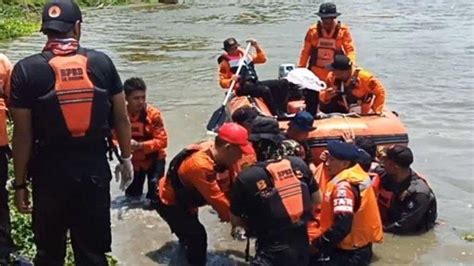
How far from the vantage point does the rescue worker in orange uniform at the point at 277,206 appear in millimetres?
5090

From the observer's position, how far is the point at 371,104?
879 cm

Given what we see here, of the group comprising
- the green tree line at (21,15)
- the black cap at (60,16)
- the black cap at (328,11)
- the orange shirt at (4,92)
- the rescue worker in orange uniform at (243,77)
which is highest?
the black cap at (60,16)

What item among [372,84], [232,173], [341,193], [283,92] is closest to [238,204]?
[232,173]

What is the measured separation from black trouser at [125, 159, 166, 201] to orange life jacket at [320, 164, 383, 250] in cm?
230

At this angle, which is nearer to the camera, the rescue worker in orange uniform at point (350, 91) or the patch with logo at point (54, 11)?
the patch with logo at point (54, 11)

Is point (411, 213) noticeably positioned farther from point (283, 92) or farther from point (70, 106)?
point (70, 106)

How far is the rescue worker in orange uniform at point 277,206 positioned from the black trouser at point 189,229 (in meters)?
0.99

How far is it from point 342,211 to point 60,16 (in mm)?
2488

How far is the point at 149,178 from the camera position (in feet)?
26.5

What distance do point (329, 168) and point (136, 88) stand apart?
2128mm

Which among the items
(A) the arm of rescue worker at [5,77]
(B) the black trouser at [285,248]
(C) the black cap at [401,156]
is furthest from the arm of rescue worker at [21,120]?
(C) the black cap at [401,156]

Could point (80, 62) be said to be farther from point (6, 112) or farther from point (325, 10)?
point (325, 10)

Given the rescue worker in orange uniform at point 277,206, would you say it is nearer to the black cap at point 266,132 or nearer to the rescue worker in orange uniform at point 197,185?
the rescue worker in orange uniform at point 197,185

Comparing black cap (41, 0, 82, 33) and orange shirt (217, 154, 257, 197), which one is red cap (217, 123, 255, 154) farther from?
black cap (41, 0, 82, 33)
